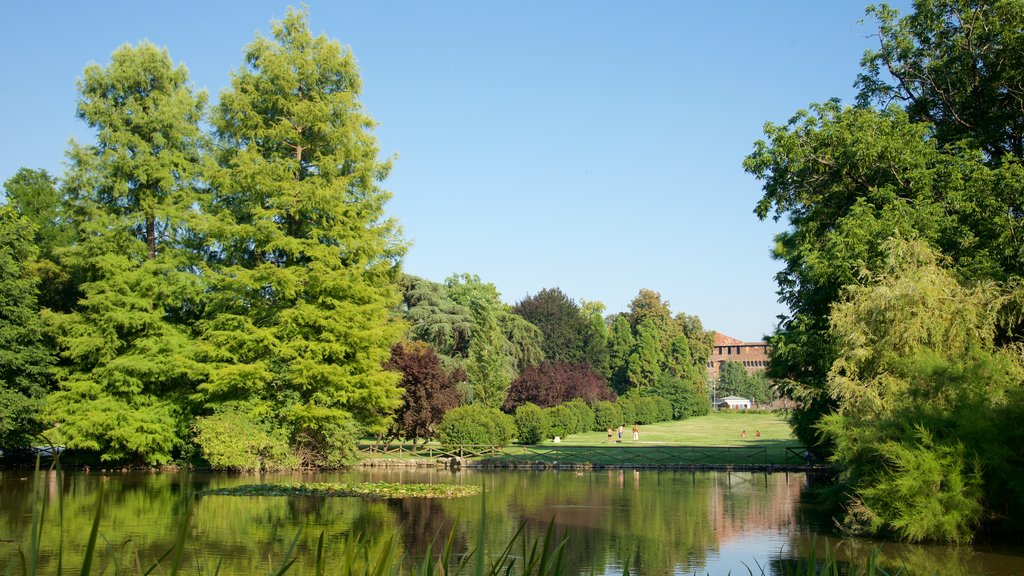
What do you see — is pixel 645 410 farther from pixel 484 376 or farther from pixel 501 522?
pixel 501 522

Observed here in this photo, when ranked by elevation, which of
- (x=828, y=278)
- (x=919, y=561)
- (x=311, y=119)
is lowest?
(x=919, y=561)

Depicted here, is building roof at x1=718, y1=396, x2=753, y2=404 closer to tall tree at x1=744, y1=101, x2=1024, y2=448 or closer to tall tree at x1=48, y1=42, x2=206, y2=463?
tall tree at x1=744, y1=101, x2=1024, y2=448

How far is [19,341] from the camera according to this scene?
104 feet

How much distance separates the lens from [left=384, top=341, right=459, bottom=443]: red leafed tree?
38.3m

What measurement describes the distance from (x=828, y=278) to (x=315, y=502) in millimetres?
14954

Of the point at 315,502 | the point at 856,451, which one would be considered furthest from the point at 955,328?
the point at 315,502

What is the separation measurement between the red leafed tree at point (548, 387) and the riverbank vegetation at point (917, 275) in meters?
24.1

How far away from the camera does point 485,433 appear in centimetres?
3912

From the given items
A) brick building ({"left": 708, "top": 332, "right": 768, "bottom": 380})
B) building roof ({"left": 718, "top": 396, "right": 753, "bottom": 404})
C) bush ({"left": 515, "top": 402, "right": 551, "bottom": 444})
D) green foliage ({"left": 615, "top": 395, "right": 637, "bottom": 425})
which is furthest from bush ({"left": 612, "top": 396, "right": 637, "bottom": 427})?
brick building ({"left": 708, "top": 332, "right": 768, "bottom": 380})

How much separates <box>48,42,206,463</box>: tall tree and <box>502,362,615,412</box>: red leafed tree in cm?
2212

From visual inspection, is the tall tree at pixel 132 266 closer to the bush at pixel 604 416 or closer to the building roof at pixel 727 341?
the bush at pixel 604 416

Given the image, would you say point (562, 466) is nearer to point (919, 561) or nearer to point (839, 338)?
point (839, 338)

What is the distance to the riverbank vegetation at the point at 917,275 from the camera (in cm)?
1680

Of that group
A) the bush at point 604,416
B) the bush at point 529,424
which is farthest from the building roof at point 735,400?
the bush at point 529,424
